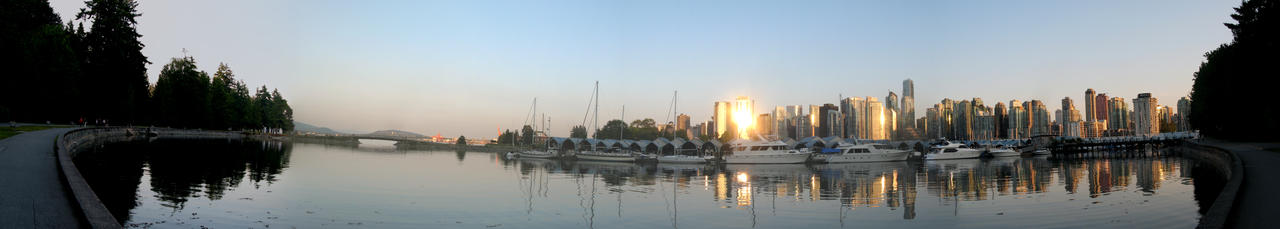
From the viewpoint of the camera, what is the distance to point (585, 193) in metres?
28.1

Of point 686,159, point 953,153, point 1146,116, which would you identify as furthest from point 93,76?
point 1146,116

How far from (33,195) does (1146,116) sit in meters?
226

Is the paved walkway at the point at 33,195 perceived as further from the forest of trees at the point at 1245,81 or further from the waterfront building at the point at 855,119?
the waterfront building at the point at 855,119

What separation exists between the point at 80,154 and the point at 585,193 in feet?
100

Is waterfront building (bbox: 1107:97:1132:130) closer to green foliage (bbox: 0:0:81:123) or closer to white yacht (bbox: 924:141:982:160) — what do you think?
white yacht (bbox: 924:141:982:160)

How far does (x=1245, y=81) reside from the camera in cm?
4344

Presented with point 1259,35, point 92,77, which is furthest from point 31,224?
point 92,77

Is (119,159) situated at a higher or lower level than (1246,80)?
lower

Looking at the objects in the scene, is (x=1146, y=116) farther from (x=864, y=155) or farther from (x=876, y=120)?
(x=864, y=155)

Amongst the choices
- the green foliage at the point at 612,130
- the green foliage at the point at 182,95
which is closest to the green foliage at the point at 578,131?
the green foliage at the point at 612,130

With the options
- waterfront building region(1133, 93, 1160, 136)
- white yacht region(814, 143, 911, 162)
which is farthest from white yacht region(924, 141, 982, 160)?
waterfront building region(1133, 93, 1160, 136)

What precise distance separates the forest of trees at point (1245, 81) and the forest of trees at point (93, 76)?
278 feet

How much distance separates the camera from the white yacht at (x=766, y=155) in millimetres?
62438

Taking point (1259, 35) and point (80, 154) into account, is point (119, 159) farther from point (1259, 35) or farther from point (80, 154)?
point (1259, 35)
